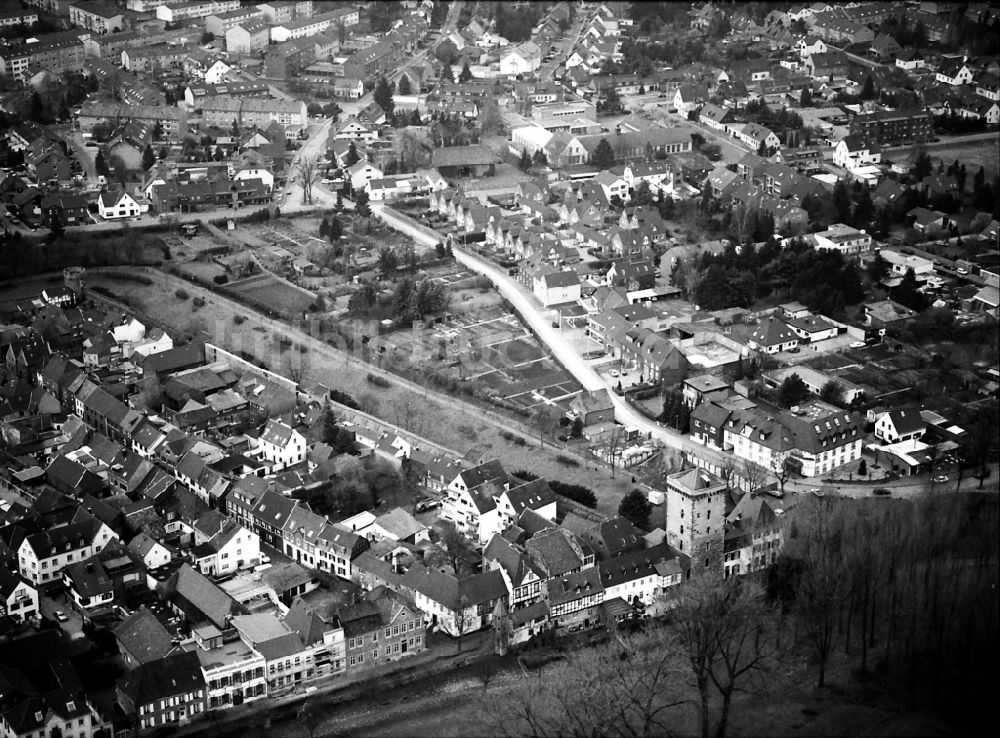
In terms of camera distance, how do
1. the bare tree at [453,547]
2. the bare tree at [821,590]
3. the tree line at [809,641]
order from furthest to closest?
the bare tree at [453,547] < the bare tree at [821,590] < the tree line at [809,641]

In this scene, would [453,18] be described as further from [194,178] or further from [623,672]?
[623,672]

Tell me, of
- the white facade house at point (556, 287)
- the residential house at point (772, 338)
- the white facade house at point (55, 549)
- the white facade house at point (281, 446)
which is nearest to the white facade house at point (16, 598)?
the white facade house at point (55, 549)

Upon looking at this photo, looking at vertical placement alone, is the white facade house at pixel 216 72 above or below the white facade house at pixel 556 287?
above

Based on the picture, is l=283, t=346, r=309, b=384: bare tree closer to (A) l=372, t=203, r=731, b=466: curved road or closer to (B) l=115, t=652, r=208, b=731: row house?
(A) l=372, t=203, r=731, b=466: curved road

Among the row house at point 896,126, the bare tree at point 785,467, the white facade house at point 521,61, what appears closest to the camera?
the bare tree at point 785,467

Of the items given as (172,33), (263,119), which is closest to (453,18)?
(172,33)

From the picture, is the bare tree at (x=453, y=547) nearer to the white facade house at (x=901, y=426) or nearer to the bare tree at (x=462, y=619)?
the bare tree at (x=462, y=619)

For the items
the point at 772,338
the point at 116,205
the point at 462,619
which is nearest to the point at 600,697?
the point at 462,619
